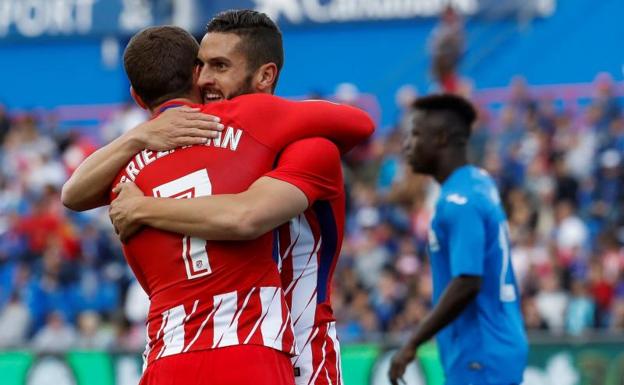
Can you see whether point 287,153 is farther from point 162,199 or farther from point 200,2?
point 200,2

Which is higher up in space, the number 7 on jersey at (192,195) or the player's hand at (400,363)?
the number 7 on jersey at (192,195)

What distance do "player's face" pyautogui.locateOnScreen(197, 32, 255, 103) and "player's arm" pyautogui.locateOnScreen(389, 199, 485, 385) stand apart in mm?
2105

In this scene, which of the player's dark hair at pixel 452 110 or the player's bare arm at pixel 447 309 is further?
the player's dark hair at pixel 452 110

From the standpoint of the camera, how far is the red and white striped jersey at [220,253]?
4.08 metres

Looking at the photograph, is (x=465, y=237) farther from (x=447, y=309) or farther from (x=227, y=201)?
(x=227, y=201)

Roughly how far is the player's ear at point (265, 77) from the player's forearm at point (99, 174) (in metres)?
0.48

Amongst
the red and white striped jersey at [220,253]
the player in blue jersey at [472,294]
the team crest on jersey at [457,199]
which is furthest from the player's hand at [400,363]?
the red and white striped jersey at [220,253]

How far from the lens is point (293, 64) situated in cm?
2000

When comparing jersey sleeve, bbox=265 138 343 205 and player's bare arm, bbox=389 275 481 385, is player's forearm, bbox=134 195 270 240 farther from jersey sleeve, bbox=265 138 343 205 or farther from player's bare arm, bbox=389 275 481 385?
player's bare arm, bbox=389 275 481 385

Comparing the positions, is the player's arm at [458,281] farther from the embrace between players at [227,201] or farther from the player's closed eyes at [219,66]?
the player's closed eyes at [219,66]

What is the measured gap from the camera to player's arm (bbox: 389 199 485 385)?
6.10 meters

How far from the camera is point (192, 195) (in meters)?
4.14

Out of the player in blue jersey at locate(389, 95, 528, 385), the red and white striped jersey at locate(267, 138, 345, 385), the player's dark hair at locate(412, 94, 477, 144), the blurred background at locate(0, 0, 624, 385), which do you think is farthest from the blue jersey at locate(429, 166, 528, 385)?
the blurred background at locate(0, 0, 624, 385)

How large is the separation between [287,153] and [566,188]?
9.92 metres
